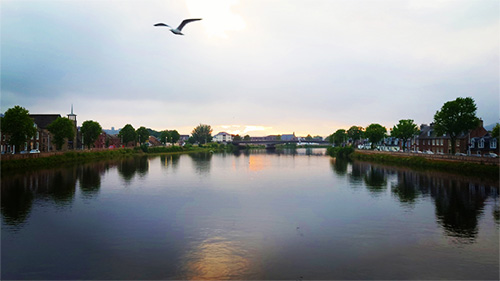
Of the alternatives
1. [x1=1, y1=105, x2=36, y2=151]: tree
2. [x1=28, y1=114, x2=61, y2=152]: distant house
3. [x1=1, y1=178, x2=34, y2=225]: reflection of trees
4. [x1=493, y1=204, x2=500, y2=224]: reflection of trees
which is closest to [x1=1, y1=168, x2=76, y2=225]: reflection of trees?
[x1=1, y1=178, x2=34, y2=225]: reflection of trees

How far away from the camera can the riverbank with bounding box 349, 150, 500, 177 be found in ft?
198

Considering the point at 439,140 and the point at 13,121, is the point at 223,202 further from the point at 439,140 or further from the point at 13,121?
the point at 439,140

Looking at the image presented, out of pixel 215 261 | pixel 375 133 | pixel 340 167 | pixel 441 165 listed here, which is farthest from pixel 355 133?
pixel 215 261

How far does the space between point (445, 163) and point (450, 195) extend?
3155cm

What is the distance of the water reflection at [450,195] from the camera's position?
30.3 metres

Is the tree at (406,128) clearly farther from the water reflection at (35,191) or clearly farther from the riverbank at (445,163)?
the water reflection at (35,191)

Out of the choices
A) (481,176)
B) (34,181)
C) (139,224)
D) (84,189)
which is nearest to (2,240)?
(139,224)

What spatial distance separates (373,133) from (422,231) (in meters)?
109

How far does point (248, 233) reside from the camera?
27656mm

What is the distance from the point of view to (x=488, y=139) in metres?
85.8

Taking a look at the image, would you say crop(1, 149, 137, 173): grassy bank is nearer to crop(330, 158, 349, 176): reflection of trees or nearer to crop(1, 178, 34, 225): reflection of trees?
crop(1, 178, 34, 225): reflection of trees

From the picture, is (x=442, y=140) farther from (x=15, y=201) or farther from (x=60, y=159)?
(x=60, y=159)

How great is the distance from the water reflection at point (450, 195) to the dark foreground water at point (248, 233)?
0.18 metres

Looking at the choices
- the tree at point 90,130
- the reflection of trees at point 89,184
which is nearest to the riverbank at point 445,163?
the reflection of trees at point 89,184
